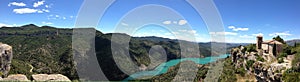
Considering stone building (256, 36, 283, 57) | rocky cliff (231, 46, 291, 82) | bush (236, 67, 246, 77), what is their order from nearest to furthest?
rocky cliff (231, 46, 291, 82) < stone building (256, 36, 283, 57) < bush (236, 67, 246, 77)

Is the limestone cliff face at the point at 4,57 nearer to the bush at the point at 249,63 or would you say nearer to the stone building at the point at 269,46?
the bush at the point at 249,63

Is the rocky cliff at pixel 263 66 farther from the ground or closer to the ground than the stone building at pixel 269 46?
closer to the ground

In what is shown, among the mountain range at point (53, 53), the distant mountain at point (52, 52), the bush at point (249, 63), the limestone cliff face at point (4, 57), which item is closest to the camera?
the bush at point (249, 63)

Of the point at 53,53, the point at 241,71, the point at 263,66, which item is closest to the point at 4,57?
the point at 241,71

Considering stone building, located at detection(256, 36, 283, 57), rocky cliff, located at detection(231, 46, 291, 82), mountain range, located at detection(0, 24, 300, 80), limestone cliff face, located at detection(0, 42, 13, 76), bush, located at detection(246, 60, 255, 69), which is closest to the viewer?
rocky cliff, located at detection(231, 46, 291, 82)

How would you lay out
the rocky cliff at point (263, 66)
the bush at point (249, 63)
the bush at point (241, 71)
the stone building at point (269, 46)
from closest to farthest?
the rocky cliff at point (263, 66) → the stone building at point (269, 46) → the bush at point (249, 63) → the bush at point (241, 71)

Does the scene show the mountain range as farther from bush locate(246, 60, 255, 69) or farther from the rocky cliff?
bush locate(246, 60, 255, 69)

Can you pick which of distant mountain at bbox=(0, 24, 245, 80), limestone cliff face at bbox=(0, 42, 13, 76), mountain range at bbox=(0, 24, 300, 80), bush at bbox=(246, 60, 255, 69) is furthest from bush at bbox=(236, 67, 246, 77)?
distant mountain at bbox=(0, 24, 245, 80)

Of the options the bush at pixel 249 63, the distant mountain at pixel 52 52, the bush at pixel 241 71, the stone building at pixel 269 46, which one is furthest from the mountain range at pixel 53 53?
the stone building at pixel 269 46

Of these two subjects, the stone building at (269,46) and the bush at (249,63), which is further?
the bush at (249,63)

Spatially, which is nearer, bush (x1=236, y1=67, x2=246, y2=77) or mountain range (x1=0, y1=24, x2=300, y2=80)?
bush (x1=236, y1=67, x2=246, y2=77)
